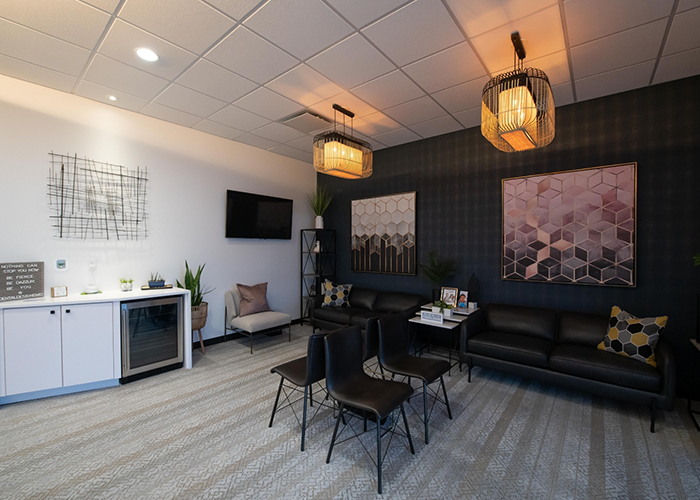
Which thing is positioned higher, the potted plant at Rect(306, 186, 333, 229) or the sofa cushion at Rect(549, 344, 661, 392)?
the potted plant at Rect(306, 186, 333, 229)

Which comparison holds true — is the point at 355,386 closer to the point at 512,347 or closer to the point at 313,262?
the point at 512,347

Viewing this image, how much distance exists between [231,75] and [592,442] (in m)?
4.62

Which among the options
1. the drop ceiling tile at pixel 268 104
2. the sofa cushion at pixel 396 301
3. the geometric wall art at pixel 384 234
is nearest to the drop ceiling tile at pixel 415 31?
the drop ceiling tile at pixel 268 104

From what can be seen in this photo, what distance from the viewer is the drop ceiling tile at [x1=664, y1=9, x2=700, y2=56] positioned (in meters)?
2.29

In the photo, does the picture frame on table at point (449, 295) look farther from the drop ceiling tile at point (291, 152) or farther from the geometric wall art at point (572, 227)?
the drop ceiling tile at point (291, 152)

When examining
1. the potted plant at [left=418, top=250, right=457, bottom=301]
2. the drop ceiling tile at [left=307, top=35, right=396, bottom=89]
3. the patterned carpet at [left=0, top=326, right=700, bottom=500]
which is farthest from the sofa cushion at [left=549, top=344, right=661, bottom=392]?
the drop ceiling tile at [left=307, top=35, right=396, bottom=89]

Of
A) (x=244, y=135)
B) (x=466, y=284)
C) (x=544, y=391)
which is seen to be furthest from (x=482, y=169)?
(x=244, y=135)

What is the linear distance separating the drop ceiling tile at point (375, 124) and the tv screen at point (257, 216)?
209 cm

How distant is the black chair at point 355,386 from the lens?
2082mm

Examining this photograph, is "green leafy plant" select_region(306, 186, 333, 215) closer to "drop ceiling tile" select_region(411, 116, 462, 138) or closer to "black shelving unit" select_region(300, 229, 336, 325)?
"black shelving unit" select_region(300, 229, 336, 325)

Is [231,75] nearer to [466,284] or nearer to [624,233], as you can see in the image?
[466,284]

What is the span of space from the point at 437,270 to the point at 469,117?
2162 mm

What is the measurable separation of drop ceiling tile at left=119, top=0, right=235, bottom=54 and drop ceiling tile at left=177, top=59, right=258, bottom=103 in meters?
0.34

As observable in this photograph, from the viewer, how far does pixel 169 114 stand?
4148mm
